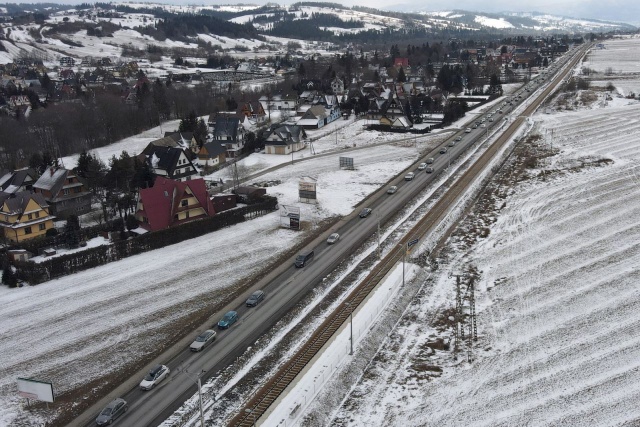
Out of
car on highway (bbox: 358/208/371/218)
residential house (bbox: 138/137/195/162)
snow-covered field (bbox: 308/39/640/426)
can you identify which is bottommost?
snow-covered field (bbox: 308/39/640/426)

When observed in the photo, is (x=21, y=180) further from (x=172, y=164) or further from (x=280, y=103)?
(x=280, y=103)

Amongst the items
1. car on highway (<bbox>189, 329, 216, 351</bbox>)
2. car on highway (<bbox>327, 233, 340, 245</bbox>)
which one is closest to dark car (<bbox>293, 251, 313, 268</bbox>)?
car on highway (<bbox>327, 233, 340, 245</bbox>)

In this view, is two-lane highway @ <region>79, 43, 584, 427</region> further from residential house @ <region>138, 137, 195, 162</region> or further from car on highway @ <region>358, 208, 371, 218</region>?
residential house @ <region>138, 137, 195, 162</region>

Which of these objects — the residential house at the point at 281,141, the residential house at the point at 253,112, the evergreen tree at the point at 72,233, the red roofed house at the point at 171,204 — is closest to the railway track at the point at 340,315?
the red roofed house at the point at 171,204

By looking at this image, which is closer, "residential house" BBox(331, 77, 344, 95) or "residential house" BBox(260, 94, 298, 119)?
"residential house" BBox(260, 94, 298, 119)

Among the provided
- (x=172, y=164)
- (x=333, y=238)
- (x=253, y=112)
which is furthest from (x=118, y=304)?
(x=253, y=112)

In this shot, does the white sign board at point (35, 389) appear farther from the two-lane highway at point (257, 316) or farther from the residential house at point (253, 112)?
the residential house at point (253, 112)
